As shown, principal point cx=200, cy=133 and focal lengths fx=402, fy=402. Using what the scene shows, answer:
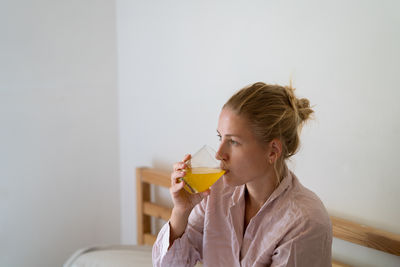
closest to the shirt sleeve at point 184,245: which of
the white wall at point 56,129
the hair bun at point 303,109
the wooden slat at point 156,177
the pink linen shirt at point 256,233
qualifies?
the pink linen shirt at point 256,233

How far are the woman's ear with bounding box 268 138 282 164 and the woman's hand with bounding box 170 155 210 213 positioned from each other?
19 centimetres

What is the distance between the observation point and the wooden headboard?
1.09m

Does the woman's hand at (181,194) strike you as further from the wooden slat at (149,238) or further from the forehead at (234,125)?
the wooden slat at (149,238)

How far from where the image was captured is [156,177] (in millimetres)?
1921

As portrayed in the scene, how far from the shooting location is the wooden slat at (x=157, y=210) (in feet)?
6.15

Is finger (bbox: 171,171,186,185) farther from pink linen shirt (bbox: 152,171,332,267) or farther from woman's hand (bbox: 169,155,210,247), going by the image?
pink linen shirt (bbox: 152,171,332,267)

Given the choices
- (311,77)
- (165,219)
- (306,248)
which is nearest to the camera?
(306,248)

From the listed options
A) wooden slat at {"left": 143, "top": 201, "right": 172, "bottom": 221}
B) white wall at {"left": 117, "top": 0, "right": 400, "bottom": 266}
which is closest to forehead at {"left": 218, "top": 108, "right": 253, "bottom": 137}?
white wall at {"left": 117, "top": 0, "right": 400, "bottom": 266}

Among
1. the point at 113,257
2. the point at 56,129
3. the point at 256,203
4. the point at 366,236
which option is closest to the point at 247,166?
the point at 256,203

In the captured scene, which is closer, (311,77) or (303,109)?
(303,109)

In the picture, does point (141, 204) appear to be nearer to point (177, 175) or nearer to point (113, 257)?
point (113, 257)

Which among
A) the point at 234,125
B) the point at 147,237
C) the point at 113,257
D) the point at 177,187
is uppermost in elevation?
the point at 234,125

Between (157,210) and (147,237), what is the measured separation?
Answer: 0.21 m

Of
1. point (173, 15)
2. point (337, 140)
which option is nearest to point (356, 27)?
point (337, 140)
